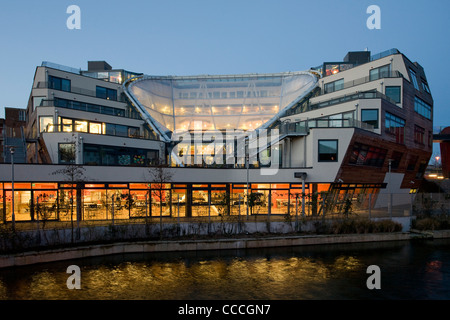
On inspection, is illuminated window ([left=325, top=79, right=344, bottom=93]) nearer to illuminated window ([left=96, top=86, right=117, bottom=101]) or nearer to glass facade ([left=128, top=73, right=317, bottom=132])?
glass facade ([left=128, top=73, right=317, bottom=132])

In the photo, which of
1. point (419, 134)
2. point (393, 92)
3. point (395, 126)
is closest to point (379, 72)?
point (393, 92)

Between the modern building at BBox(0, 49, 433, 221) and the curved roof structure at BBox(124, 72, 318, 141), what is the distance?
160 millimetres

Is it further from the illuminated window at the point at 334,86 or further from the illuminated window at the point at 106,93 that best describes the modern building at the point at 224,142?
→ the illuminated window at the point at 334,86

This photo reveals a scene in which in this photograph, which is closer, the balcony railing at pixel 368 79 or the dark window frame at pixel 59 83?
the balcony railing at pixel 368 79

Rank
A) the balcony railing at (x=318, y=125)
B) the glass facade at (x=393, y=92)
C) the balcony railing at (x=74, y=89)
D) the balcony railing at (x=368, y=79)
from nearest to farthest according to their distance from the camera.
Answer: the balcony railing at (x=318, y=125)
the glass facade at (x=393, y=92)
the balcony railing at (x=368, y=79)
the balcony railing at (x=74, y=89)

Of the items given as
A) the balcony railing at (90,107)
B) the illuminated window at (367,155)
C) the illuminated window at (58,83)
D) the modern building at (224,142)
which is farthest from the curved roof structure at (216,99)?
the illuminated window at (367,155)

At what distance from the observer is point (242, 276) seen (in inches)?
546

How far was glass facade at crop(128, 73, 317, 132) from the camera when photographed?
41094 millimetres

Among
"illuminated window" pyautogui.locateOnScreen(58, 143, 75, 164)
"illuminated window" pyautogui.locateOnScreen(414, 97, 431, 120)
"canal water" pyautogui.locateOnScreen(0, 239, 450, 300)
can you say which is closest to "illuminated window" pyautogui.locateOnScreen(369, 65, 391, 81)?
"illuminated window" pyautogui.locateOnScreen(414, 97, 431, 120)

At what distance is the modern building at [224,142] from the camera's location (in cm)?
2161

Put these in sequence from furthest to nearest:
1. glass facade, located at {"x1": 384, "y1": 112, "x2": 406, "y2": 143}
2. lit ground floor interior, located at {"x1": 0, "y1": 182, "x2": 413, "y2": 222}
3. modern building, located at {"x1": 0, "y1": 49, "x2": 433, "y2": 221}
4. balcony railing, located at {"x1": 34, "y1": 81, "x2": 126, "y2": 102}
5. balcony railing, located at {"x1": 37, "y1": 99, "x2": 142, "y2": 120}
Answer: balcony railing, located at {"x1": 34, "y1": 81, "x2": 126, "y2": 102} < balcony railing, located at {"x1": 37, "y1": 99, "x2": 142, "y2": 120} < glass facade, located at {"x1": 384, "y1": 112, "x2": 406, "y2": 143} < modern building, located at {"x1": 0, "y1": 49, "x2": 433, "y2": 221} < lit ground floor interior, located at {"x1": 0, "y1": 182, "x2": 413, "y2": 222}

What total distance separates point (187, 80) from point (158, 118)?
8.86 meters

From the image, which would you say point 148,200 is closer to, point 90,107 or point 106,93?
point 90,107
